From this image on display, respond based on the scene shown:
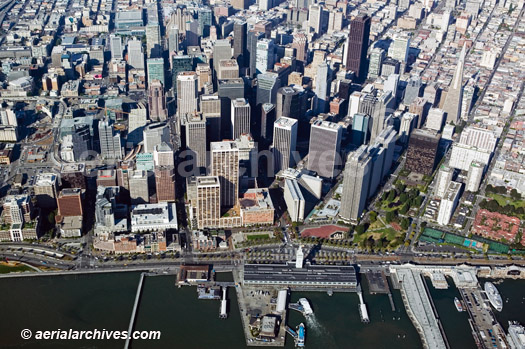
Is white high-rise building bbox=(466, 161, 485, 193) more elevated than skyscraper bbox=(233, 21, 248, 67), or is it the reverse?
skyscraper bbox=(233, 21, 248, 67)

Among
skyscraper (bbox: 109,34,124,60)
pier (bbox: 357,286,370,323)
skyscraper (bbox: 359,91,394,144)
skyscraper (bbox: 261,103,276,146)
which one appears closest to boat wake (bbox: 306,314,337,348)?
pier (bbox: 357,286,370,323)

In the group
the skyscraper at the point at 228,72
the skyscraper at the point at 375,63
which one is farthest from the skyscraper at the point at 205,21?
the skyscraper at the point at 375,63

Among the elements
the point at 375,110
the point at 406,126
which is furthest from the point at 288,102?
the point at 406,126

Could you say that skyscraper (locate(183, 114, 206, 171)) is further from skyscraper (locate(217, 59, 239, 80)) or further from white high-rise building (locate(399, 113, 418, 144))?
white high-rise building (locate(399, 113, 418, 144))

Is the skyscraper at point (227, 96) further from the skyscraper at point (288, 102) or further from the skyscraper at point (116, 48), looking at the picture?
the skyscraper at point (116, 48)

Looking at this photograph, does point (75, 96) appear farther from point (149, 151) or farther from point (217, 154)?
point (217, 154)

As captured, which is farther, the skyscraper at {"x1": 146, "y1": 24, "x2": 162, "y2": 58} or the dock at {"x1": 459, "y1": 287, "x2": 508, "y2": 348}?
the skyscraper at {"x1": 146, "y1": 24, "x2": 162, "y2": 58}

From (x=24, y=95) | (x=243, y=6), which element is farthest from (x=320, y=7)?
(x=24, y=95)
